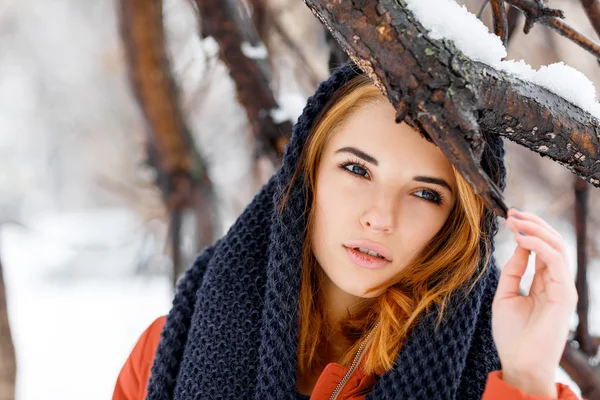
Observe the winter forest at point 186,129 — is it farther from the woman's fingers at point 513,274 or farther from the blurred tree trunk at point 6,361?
the woman's fingers at point 513,274

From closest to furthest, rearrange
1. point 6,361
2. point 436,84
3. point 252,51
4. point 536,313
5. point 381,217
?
point 436,84 < point 536,313 < point 381,217 < point 6,361 < point 252,51

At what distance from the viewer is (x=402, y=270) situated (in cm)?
146

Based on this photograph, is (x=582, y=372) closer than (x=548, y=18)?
No

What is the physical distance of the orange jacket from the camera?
114 cm

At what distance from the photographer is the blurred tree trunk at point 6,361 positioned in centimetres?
160

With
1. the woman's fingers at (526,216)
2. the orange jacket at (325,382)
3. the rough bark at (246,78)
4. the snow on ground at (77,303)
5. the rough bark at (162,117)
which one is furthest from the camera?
the snow on ground at (77,303)

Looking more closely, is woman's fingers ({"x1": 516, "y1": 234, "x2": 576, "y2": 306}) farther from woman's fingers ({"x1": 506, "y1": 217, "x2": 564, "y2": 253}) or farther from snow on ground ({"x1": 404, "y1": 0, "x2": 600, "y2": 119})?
snow on ground ({"x1": 404, "y1": 0, "x2": 600, "y2": 119})

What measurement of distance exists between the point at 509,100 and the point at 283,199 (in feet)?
2.17

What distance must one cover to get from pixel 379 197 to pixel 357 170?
0.10 m

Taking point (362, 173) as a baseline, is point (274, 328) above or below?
below

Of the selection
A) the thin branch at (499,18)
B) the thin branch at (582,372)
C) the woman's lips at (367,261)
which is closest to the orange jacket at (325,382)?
the woman's lips at (367,261)

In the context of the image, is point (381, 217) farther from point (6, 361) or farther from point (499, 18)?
point (6, 361)

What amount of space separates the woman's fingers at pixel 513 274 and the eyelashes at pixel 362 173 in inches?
10.3

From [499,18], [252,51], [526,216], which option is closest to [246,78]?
[252,51]
